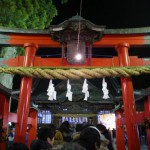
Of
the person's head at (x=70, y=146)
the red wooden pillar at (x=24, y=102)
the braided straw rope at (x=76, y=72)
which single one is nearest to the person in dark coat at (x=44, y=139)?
the person's head at (x=70, y=146)

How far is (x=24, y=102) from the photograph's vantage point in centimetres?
694

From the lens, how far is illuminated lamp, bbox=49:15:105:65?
22.9 feet

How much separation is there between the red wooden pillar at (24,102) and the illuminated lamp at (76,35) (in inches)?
43.7

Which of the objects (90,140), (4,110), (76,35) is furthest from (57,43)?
(90,140)

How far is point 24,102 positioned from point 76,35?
119 inches

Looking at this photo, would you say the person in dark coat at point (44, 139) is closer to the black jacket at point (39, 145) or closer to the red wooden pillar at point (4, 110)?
the black jacket at point (39, 145)

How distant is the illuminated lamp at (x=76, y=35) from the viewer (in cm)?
698

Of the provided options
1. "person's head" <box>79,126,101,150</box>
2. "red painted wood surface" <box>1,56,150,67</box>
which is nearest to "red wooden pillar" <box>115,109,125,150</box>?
"red painted wood surface" <box>1,56,150,67</box>

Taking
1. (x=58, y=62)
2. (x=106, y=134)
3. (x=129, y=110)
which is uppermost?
(x=58, y=62)

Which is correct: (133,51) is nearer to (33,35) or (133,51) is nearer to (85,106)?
(85,106)

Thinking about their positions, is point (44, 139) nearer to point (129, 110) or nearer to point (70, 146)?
point (70, 146)

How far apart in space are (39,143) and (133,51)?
20394mm

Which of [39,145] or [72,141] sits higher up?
[72,141]

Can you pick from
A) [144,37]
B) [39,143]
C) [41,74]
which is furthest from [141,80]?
[39,143]
